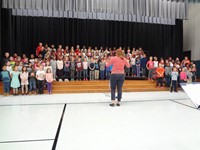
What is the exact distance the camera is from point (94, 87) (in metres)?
8.80

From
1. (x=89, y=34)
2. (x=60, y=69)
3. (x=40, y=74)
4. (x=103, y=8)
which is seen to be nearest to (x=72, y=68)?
(x=60, y=69)

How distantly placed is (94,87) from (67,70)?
68.0 inches

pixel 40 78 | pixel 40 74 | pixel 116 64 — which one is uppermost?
pixel 116 64

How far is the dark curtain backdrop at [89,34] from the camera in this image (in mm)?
13266

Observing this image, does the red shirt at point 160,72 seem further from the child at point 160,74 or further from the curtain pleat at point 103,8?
the curtain pleat at point 103,8

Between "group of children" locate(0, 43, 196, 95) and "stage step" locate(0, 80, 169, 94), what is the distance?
1.57 feet

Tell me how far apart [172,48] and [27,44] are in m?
11.1

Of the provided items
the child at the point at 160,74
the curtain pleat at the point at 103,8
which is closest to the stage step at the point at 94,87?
the child at the point at 160,74

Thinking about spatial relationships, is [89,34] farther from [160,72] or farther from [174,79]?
[174,79]

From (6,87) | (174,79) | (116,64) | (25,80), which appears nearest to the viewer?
(116,64)

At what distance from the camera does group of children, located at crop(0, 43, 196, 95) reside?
25.8 ft

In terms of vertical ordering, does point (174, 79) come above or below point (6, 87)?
above

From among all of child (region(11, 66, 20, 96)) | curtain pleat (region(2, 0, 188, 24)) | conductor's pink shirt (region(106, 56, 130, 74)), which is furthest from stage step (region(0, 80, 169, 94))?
curtain pleat (region(2, 0, 188, 24))

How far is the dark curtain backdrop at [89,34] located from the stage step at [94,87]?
5815mm
